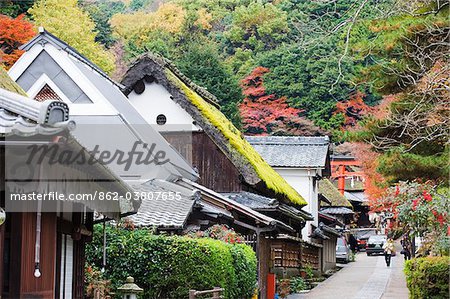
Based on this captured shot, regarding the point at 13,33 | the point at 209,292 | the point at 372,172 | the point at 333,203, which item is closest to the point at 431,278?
the point at 209,292

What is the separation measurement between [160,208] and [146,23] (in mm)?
36776

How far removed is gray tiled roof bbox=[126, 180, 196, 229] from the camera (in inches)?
659

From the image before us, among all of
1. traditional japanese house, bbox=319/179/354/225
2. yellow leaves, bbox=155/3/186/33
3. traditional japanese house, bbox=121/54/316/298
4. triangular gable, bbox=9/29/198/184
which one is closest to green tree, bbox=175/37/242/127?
traditional japanese house, bbox=319/179/354/225

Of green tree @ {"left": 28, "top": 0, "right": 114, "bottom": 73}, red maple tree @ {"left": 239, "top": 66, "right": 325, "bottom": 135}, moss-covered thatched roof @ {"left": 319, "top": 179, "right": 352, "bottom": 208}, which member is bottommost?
moss-covered thatched roof @ {"left": 319, "top": 179, "right": 352, "bottom": 208}

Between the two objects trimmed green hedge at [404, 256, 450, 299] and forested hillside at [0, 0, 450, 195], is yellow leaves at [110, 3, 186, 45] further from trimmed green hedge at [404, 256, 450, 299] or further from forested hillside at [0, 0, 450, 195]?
trimmed green hedge at [404, 256, 450, 299]

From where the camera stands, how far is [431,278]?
17281mm

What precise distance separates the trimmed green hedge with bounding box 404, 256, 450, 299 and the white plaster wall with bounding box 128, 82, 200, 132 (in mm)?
9595

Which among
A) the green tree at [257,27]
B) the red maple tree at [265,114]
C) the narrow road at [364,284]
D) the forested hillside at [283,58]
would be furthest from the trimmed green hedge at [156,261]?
the green tree at [257,27]

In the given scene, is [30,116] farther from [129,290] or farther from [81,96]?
[81,96]

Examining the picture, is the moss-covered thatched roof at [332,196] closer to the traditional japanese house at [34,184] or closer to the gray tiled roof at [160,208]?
the gray tiled roof at [160,208]

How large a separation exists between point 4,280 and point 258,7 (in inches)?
1926

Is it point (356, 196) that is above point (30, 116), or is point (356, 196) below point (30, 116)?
above

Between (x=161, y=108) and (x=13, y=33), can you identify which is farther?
(x=13, y=33)

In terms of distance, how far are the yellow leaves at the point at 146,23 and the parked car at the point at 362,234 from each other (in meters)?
21.7
